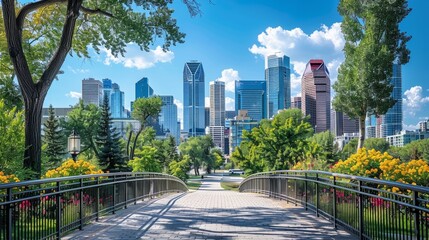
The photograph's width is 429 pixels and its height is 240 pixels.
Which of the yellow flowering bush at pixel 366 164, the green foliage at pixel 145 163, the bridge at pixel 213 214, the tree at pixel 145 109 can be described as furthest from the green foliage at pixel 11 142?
the tree at pixel 145 109

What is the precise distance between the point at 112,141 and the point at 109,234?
31.0 meters

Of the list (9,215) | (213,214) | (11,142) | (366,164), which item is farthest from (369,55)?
(9,215)

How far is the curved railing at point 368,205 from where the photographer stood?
5.07 metres

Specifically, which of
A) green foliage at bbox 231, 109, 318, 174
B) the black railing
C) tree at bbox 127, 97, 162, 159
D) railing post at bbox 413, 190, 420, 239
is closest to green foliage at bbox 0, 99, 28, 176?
the black railing

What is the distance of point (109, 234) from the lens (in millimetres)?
7793

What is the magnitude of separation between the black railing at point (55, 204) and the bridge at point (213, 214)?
13 millimetres

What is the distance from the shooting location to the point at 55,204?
7191 millimetres

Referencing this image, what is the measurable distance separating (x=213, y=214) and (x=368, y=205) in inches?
186

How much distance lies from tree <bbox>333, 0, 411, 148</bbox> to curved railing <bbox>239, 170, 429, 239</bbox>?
1892 cm

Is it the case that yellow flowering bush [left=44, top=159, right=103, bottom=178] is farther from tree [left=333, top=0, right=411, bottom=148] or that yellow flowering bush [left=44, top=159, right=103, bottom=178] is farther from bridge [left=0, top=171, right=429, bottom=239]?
tree [left=333, top=0, right=411, bottom=148]

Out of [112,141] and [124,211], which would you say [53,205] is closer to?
[124,211]

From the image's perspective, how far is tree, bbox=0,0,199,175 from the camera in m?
11.8

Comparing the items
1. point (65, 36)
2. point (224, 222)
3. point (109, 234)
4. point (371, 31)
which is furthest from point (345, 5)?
point (109, 234)

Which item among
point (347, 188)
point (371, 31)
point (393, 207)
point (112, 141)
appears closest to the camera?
point (393, 207)
